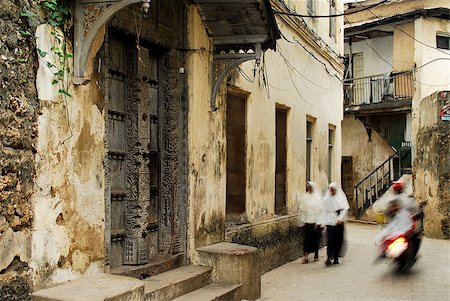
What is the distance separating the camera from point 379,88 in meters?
26.0

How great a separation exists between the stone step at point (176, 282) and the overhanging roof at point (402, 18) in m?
19.3

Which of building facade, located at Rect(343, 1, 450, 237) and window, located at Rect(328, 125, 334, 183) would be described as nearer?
window, located at Rect(328, 125, 334, 183)

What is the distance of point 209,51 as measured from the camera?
891cm

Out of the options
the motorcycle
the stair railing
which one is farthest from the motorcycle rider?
the stair railing

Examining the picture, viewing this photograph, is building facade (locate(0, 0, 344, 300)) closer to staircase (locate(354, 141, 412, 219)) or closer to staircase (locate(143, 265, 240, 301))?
staircase (locate(143, 265, 240, 301))

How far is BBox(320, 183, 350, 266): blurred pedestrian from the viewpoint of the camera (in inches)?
487

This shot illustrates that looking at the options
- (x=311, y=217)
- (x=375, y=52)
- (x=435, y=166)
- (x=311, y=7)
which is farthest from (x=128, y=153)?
(x=375, y=52)

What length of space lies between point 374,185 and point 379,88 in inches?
164

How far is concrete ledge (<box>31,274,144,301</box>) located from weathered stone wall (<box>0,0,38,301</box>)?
24cm

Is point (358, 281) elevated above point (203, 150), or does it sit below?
below

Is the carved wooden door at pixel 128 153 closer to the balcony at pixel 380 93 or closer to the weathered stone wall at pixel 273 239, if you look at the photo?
the weathered stone wall at pixel 273 239

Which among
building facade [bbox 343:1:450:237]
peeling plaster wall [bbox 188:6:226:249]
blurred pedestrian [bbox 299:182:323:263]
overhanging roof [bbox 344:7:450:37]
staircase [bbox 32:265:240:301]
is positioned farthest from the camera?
building facade [bbox 343:1:450:237]

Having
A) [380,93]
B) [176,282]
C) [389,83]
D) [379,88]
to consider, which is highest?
[389,83]

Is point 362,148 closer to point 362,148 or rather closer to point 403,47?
point 362,148
